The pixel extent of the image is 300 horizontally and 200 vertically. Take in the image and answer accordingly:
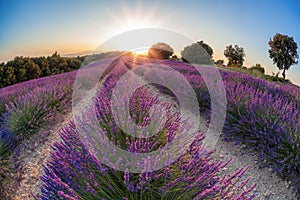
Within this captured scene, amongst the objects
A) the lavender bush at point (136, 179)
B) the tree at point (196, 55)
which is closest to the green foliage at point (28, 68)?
the tree at point (196, 55)

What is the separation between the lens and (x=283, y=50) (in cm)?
3525

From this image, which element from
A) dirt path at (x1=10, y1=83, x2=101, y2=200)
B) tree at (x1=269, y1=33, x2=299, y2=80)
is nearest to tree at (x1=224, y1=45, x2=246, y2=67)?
tree at (x1=269, y1=33, x2=299, y2=80)

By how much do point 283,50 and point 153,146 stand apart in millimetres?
38975

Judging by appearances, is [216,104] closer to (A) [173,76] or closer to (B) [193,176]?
(A) [173,76]

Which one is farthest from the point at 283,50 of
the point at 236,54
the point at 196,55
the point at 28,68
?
the point at 28,68

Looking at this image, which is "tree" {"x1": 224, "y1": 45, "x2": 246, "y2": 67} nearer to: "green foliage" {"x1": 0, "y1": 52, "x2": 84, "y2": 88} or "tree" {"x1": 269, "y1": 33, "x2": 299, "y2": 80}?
"tree" {"x1": 269, "y1": 33, "x2": 299, "y2": 80}

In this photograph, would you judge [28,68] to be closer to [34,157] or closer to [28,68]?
[28,68]

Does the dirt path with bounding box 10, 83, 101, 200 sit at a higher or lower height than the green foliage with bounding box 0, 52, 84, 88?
higher

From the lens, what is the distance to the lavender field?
155 centimetres

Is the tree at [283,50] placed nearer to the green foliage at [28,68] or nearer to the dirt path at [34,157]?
the green foliage at [28,68]

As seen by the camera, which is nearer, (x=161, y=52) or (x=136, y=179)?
(x=136, y=179)

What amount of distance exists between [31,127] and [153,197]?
133 inches

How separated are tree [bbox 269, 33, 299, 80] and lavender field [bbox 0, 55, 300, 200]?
3362cm

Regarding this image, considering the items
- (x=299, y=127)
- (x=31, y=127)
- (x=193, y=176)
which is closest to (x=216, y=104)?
(x=299, y=127)
